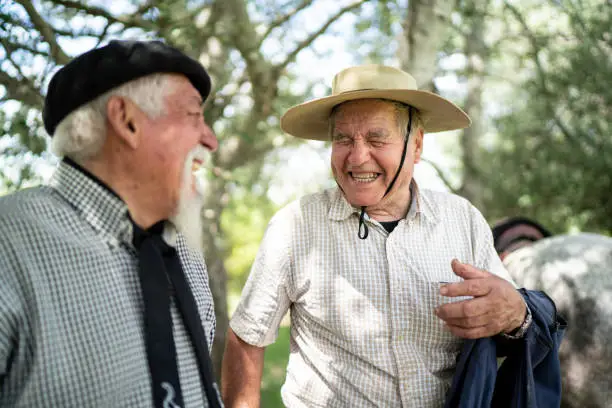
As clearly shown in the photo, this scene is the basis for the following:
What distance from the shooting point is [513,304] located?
227 cm

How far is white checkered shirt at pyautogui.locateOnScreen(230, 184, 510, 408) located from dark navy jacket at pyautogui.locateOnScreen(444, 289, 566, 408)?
0.16 meters

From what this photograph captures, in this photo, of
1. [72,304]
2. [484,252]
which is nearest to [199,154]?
[72,304]

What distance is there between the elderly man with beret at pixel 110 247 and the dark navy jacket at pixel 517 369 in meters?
1.11

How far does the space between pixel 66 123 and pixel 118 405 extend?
2.68 ft

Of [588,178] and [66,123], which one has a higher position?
[66,123]

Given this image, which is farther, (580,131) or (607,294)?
(580,131)

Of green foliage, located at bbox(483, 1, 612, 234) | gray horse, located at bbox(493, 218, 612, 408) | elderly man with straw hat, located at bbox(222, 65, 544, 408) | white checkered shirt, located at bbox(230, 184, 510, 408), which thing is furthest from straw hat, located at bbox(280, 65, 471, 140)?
green foliage, located at bbox(483, 1, 612, 234)

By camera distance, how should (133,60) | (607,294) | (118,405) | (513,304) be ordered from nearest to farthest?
1. (118,405)
2. (133,60)
3. (513,304)
4. (607,294)

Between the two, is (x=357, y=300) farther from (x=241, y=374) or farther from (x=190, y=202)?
(x=190, y=202)

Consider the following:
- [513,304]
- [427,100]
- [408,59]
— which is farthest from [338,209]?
[408,59]

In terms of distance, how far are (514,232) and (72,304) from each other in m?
3.77

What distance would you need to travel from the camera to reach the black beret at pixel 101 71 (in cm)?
161

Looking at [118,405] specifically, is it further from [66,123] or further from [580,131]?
[580,131]

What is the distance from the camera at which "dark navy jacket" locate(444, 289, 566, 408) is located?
230 centimetres
